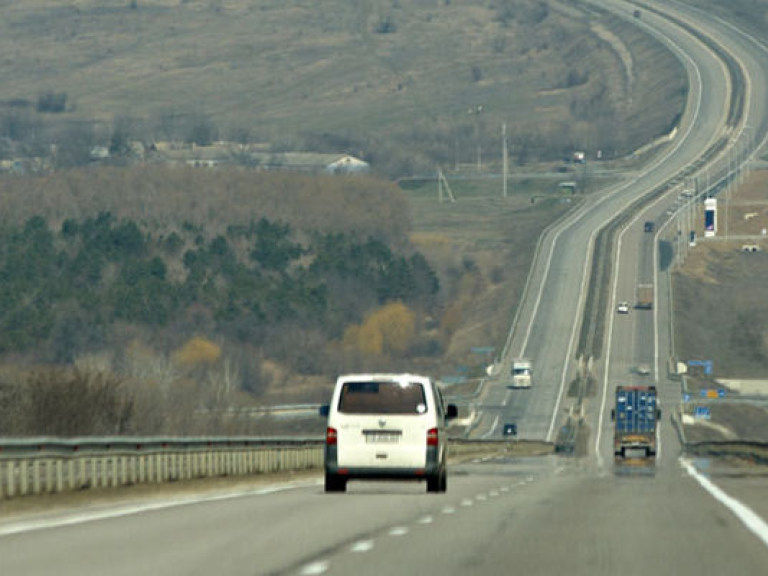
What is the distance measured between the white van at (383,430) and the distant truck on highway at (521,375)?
142242 millimetres

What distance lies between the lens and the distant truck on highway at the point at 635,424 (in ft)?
354

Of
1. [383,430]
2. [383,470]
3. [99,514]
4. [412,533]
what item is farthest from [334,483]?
[412,533]

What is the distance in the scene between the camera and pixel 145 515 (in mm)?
28641

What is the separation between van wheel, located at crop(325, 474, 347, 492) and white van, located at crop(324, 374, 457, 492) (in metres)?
0.22

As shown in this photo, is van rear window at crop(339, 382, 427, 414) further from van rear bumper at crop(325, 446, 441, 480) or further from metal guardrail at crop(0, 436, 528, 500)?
metal guardrail at crop(0, 436, 528, 500)

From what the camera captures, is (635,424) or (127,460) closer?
(127,460)

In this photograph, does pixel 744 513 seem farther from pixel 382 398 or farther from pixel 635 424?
pixel 635 424

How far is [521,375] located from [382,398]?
470 feet

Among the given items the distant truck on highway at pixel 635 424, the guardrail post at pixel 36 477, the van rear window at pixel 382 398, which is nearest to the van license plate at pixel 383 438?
the van rear window at pixel 382 398

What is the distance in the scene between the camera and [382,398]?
37125mm

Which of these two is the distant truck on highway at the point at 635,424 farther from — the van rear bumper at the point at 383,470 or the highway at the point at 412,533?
the van rear bumper at the point at 383,470

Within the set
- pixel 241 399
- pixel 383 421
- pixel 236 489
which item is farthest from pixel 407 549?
pixel 241 399

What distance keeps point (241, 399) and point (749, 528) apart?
172436 millimetres

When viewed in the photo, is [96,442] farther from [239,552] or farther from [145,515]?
[239,552]
